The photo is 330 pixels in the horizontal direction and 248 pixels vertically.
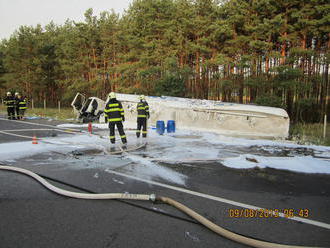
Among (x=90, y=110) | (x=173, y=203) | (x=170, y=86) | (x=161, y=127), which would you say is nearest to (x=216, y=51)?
(x=170, y=86)

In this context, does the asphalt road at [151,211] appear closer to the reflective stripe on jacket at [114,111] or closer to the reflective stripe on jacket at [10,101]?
the reflective stripe on jacket at [114,111]

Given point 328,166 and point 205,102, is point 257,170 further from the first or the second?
point 205,102

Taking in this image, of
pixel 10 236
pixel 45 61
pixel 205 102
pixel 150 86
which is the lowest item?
pixel 10 236

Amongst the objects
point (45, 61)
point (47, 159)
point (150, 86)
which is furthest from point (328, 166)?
point (45, 61)

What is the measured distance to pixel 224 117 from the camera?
11266 millimetres

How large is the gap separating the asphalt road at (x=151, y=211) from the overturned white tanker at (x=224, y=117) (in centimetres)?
574

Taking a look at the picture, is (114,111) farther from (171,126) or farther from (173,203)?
(173,203)

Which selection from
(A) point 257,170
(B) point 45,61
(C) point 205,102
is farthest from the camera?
(B) point 45,61

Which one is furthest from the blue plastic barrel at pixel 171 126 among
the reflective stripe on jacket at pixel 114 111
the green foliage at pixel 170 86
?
the green foliage at pixel 170 86

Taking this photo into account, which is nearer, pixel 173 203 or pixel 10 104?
pixel 173 203

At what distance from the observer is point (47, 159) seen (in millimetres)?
6227

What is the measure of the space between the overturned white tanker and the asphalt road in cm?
574

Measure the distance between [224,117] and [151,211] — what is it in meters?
8.63

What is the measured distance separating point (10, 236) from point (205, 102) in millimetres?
10480
